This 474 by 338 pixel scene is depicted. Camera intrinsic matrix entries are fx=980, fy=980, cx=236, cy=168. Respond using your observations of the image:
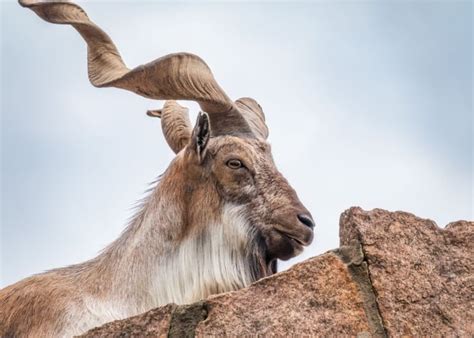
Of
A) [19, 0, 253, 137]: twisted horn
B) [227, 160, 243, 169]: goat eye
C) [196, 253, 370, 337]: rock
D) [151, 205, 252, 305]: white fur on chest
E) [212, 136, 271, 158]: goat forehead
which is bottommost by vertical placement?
[196, 253, 370, 337]: rock

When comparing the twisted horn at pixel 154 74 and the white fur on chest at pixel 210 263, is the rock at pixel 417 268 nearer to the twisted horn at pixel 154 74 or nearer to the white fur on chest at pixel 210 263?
the white fur on chest at pixel 210 263

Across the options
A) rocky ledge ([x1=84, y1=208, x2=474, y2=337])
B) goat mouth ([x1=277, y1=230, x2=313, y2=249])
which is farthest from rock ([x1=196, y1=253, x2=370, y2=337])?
goat mouth ([x1=277, y1=230, x2=313, y2=249])

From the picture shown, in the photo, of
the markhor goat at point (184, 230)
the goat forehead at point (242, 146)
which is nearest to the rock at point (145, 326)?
the markhor goat at point (184, 230)

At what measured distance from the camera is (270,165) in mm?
7715

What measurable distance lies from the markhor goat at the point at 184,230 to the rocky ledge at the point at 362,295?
2.81 meters

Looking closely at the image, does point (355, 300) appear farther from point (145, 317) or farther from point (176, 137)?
point (176, 137)

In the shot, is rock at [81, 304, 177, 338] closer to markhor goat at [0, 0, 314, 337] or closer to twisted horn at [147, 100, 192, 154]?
markhor goat at [0, 0, 314, 337]

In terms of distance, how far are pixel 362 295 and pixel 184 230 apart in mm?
3802

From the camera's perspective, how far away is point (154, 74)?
789cm

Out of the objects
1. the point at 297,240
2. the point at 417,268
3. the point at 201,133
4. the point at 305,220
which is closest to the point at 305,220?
the point at 305,220

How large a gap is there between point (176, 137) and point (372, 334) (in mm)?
5644

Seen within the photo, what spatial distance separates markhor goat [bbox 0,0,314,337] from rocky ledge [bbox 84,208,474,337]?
2.81 metres

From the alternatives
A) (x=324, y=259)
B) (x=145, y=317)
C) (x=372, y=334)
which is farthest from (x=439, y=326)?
(x=145, y=317)

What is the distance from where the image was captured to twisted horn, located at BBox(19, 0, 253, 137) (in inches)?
312
